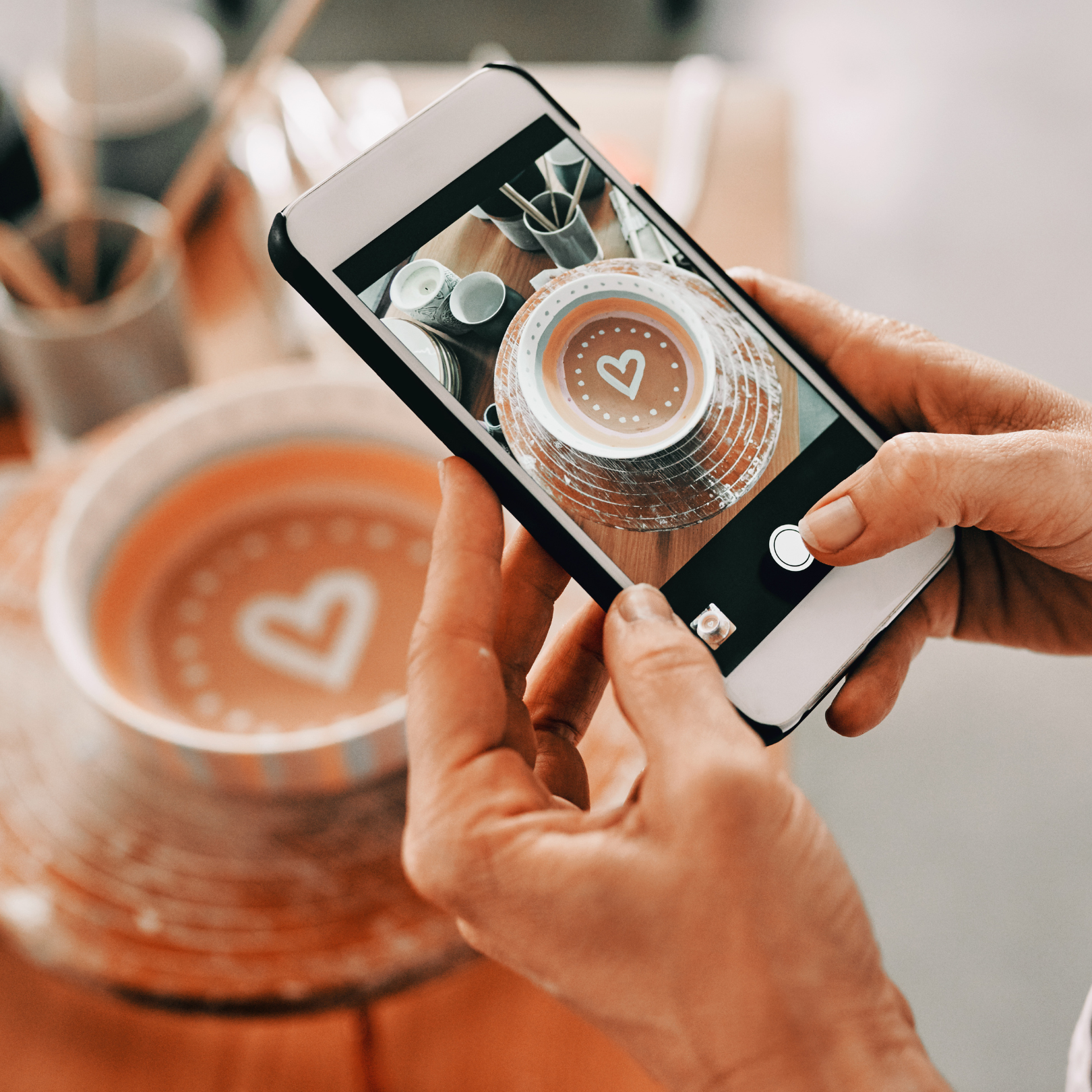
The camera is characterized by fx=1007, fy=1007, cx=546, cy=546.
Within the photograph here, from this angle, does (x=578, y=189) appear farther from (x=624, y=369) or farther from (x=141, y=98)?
(x=141, y=98)

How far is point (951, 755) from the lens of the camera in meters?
0.30

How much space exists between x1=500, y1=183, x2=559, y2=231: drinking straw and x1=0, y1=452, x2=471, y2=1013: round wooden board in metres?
0.18

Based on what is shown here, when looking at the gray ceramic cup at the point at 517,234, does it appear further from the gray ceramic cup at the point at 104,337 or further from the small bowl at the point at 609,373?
the gray ceramic cup at the point at 104,337

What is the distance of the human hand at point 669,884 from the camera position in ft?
0.69

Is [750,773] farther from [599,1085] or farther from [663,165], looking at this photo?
[663,165]

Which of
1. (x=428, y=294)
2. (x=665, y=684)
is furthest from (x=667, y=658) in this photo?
(x=428, y=294)

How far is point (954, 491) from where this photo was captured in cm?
27

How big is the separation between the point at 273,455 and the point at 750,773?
238 millimetres

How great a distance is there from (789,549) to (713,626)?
0.03m

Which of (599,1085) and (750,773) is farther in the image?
(599,1085)

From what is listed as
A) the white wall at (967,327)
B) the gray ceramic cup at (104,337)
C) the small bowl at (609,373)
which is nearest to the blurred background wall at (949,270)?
the white wall at (967,327)

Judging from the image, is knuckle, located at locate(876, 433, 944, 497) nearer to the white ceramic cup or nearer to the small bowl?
the small bowl

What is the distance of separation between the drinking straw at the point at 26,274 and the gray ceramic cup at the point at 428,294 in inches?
9.5

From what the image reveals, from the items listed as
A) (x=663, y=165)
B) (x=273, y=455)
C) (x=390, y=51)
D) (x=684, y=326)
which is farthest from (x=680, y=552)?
(x=390, y=51)
